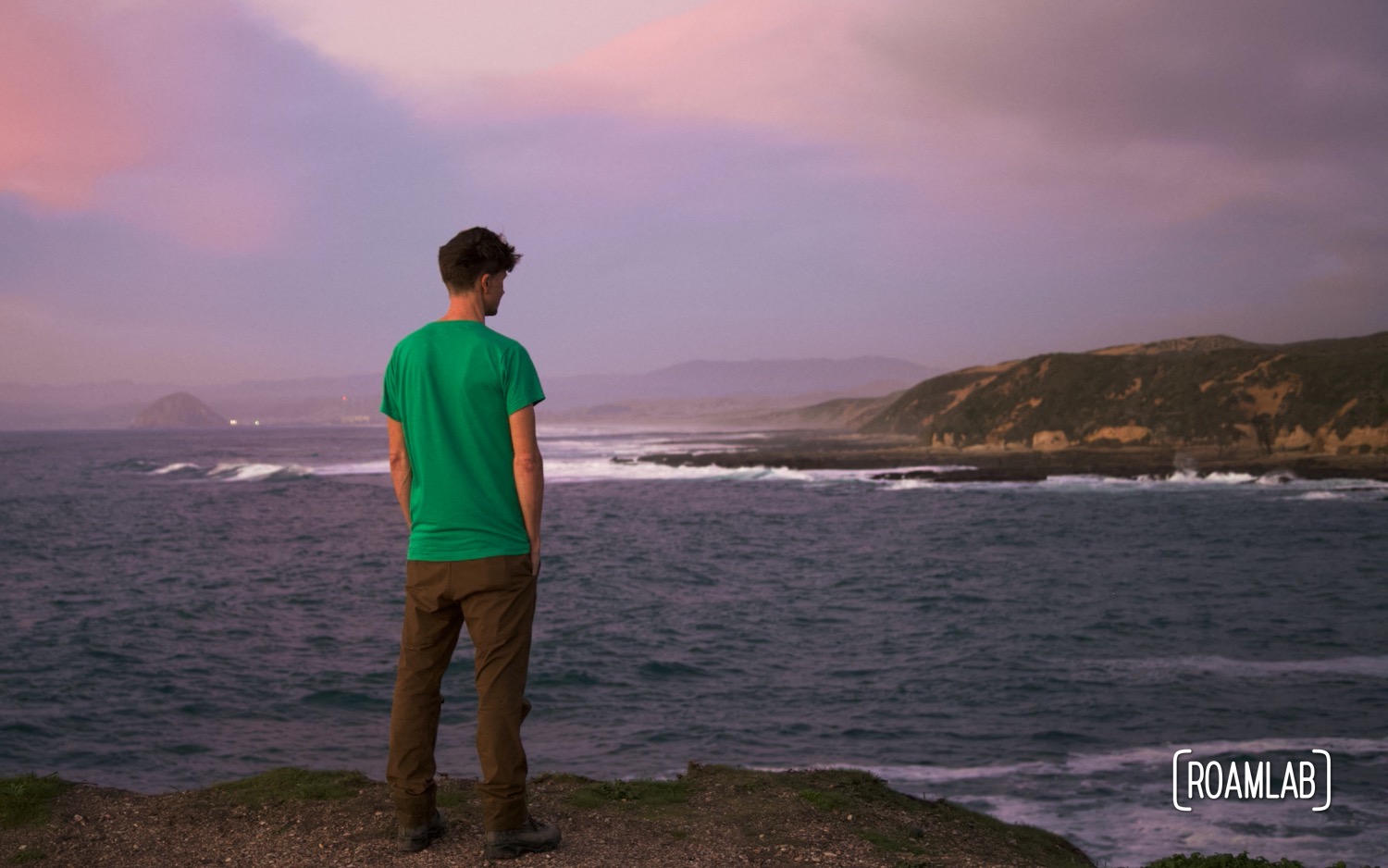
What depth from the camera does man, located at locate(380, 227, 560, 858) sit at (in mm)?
5188

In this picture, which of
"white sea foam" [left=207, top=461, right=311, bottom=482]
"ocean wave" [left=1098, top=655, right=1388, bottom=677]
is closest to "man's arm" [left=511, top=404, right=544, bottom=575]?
"ocean wave" [left=1098, top=655, right=1388, bottom=677]

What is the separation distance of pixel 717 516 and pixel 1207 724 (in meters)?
29.6

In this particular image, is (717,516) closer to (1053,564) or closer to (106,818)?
(1053,564)

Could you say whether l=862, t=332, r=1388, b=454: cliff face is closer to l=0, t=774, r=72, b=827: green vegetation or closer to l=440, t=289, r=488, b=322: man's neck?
l=440, t=289, r=488, b=322: man's neck

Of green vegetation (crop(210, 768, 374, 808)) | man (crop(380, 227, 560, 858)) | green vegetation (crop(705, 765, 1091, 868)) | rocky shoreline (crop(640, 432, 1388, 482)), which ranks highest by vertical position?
man (crop(380, 227, 560, 858))

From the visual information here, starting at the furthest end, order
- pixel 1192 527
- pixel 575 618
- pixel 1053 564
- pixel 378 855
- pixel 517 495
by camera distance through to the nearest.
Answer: pixel 1192 527
pixel 1053 564
pixel 575 618
pixel 378 855
pixel 517 495

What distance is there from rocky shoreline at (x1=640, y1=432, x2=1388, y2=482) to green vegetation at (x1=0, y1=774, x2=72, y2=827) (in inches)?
1921

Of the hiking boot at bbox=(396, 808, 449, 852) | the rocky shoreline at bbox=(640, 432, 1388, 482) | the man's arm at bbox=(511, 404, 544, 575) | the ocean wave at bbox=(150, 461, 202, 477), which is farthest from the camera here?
the ocean wave at bbox=(150, 461, 202, 477)

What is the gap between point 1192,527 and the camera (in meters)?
32.9

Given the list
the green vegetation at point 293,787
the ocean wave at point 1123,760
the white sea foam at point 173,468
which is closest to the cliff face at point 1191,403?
the ocean wave at point 1123,760

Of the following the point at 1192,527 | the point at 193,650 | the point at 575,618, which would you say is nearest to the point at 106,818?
the point at 193,650

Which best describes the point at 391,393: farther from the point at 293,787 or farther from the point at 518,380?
the point at 293,787

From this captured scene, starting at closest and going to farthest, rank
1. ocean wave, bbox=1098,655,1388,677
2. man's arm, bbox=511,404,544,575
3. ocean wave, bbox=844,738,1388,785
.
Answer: man's arm, bbox=511,404,544,575, ocean wave, bbox=844,738,1388,785, ocean wave, bbox=1098,655,1388,677

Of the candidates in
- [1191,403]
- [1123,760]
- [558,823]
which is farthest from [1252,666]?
[1191,403]
